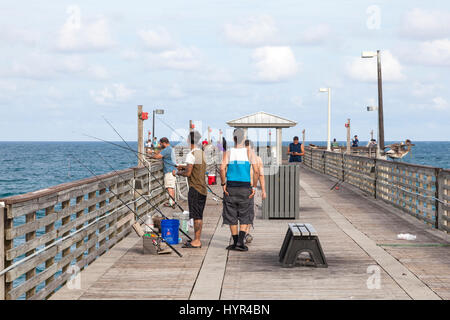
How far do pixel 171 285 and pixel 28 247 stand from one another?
173cm

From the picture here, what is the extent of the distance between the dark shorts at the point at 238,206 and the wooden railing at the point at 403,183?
411 centimetres

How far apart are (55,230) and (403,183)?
33.0 feet

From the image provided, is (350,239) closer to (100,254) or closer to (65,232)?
(100,254)

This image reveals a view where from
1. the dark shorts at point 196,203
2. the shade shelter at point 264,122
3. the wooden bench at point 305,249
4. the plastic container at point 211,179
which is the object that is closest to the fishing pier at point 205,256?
the wooden bench at point 305,249

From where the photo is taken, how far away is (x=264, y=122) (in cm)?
1389

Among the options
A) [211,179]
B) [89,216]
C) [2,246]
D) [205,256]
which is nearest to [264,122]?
[205,256]

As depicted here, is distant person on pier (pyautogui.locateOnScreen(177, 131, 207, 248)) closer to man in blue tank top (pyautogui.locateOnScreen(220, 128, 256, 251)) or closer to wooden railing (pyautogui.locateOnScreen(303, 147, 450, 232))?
man in blue tank top (pyautogui.locateOnScreen(220, 128, 256, 251))

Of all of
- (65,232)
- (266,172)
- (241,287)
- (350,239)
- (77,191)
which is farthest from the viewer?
(266,172)

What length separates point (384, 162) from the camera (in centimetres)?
1741

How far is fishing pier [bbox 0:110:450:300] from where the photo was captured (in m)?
6.55

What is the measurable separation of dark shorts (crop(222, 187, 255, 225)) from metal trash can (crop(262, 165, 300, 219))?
13.6 ft

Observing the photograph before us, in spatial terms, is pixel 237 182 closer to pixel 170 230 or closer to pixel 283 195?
pixel 170 230

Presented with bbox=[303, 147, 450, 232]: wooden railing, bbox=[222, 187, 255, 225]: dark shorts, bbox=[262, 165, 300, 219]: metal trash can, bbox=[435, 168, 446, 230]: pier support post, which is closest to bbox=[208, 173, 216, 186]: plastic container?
bbox=[303, 147, 450, 232]: wooden railing
